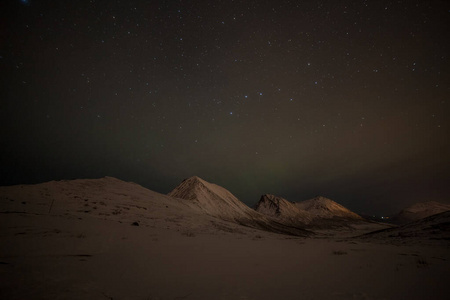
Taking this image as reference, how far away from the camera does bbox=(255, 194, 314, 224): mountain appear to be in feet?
239

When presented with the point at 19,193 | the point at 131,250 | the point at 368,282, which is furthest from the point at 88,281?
the point at 19,193

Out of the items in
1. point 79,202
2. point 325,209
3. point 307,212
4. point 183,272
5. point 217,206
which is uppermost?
point 183,272

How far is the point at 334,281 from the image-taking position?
407 centimetres

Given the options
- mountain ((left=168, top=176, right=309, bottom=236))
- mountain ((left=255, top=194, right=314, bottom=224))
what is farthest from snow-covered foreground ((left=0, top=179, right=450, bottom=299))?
mountain ((left=255, top=194, right=314, bottom=224))

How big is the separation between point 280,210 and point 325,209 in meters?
42.8

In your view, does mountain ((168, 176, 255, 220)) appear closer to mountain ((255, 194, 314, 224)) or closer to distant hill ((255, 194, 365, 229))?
distant hill ((255, 194, 365, 229))

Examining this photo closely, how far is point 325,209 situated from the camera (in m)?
102

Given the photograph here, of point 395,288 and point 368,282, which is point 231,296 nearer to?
point 368,282

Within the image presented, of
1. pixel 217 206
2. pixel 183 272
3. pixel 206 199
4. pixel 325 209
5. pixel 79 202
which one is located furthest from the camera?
pixel 325 209

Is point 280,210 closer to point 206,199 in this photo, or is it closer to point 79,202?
point 206,199

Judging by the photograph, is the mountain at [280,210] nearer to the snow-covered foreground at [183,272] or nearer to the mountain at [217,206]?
the mountain at [217,206]

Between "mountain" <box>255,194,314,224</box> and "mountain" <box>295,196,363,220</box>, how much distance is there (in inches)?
646

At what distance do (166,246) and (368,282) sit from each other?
6.60 m

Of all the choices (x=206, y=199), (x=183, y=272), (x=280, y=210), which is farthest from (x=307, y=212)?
(x=183, y=272)
